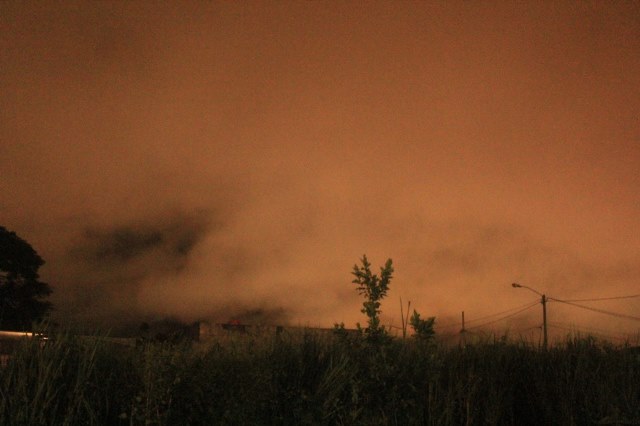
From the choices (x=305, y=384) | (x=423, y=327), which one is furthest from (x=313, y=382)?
(x=423, y=327)

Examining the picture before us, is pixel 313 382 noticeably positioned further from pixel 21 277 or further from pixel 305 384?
pixel 21 277

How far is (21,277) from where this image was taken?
141 feet

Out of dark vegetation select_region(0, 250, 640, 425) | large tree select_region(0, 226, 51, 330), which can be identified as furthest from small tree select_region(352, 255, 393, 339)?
large tree select_region(0, 226, 51, 330)

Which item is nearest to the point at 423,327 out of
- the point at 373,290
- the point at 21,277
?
the point at 373,290

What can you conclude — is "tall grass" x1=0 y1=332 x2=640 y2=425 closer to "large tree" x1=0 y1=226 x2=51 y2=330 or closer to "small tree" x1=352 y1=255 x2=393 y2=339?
"small tree" x1=352 y1=255 x2=393 y2=339

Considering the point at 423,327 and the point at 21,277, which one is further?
the point at 21,277

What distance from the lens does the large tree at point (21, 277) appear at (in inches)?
1604

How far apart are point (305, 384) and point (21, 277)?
40.0 m

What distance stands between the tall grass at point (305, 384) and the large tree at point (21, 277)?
34.9 meters

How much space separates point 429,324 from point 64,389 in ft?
17.0

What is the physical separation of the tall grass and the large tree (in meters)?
34.9

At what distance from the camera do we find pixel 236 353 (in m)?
9.30

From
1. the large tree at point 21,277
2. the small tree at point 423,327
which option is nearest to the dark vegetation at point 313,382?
the small tree at point 423,327

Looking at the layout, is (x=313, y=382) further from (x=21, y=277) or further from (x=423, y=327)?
(x=21, y=277)
